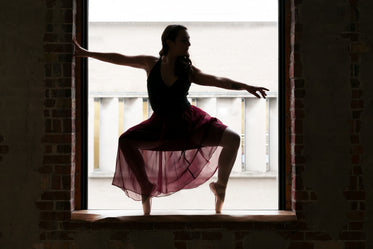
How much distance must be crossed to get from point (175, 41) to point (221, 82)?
0.42 metres

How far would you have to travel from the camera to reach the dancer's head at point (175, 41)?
255 centimetres

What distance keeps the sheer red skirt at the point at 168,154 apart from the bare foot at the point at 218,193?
0.08m

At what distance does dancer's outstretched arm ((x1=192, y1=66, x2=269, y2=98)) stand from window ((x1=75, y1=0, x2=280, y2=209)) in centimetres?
24

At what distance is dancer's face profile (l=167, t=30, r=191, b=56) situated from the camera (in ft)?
8.39

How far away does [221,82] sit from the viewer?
2.54 meters

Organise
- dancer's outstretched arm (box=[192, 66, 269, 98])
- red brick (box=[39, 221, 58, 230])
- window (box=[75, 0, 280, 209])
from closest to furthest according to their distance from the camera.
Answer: dancer's outstretched arm (box=[192, 66, 269, 98]) → red brick (box=[39, 221, 58, 230]) → window (box=[75, 0, 280, 209])
